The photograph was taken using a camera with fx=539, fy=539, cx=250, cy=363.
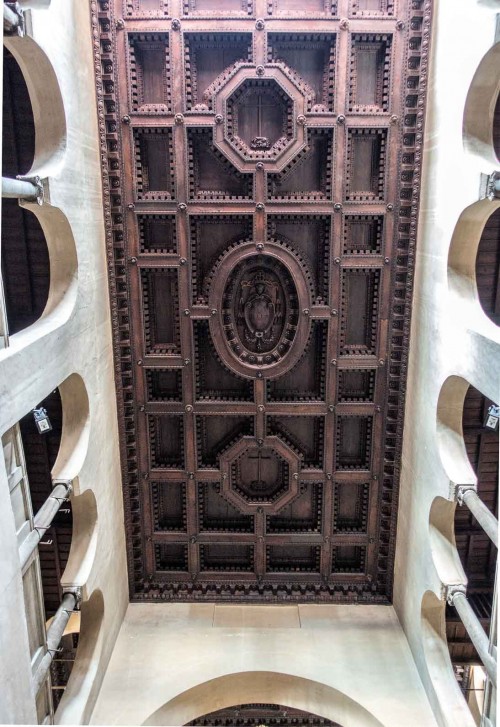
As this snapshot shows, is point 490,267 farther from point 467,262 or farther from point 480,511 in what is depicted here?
point 480,511

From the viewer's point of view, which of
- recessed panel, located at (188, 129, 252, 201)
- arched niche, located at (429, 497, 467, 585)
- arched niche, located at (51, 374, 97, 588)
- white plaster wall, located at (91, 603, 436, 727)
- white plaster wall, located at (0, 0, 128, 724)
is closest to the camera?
white plaster wall, located at (0, 0, 128, 724)

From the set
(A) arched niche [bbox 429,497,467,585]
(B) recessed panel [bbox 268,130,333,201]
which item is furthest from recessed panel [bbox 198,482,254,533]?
(B) recessed panel [bbox 268,130,333,201]

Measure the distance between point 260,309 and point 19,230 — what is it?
3.66 metres

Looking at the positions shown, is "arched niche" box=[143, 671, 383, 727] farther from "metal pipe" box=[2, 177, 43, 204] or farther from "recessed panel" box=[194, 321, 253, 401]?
"metal pipe" box=[2, 177, 43, 204]

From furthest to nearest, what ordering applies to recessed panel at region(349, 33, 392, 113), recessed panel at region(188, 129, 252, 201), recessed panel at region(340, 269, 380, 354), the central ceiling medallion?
recessed panel at region(340, 269, 380, 354)
the central ceiling medallion
recessed panel at region(188, 129, 252, 201)
recessed panel at region(349, 33, 392, 113)

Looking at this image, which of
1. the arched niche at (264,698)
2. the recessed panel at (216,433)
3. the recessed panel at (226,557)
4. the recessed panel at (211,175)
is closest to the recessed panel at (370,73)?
the recessed panel at (211,175)

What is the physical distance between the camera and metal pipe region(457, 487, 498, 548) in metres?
5.90

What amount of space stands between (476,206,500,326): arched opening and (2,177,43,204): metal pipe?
567 cm

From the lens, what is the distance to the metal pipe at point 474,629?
18.8 feet

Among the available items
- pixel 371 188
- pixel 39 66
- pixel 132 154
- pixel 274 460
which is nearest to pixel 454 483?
pixel 274 460

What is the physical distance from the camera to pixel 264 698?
858 centimetres

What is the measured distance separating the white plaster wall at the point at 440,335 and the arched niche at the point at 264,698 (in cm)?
125

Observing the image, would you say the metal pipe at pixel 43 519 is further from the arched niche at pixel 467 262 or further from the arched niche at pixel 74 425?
the arched niche at pixel 467 262

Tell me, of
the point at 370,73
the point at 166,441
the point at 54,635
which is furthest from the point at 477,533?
the point at 370,73
